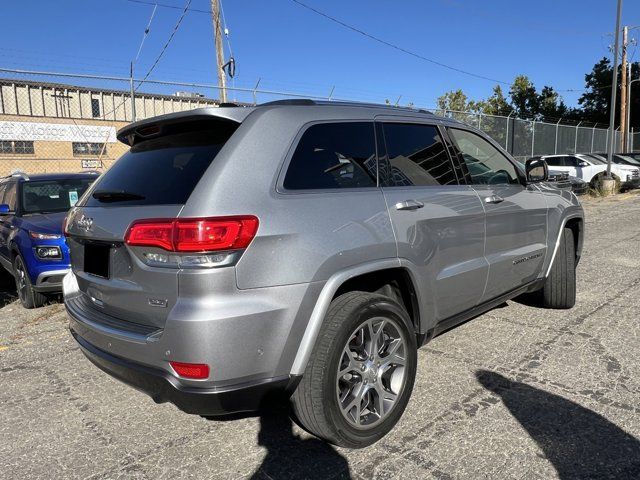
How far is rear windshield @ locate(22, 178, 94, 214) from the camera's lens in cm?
642

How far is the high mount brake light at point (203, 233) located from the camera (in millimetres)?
2238

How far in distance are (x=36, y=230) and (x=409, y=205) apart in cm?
437

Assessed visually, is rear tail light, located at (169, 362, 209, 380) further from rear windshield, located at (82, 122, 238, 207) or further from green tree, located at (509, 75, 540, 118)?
green tree, located at (509, 75, 540, 118)

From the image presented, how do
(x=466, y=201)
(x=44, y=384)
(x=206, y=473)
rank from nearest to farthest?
1. (x=206, y=473)
2. (x=466, y=201)
3. (x=44, y=384)

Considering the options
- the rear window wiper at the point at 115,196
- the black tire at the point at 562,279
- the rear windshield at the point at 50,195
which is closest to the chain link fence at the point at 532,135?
the black tire at the point at 562,279

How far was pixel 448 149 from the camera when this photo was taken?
3.66 meters

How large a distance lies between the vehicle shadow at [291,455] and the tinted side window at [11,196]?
4973 millimetres

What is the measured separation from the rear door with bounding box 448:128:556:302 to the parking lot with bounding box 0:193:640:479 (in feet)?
1.89

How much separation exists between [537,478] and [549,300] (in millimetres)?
2737

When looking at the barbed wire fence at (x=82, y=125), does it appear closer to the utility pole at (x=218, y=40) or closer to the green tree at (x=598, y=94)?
the utility pole at (x=218, y=40)

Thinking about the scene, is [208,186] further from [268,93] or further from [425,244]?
[268,93]

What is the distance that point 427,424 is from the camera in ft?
9.78

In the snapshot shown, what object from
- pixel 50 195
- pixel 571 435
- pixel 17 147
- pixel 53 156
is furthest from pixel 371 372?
pixel 53 156

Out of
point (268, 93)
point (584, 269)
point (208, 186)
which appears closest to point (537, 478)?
point (208, 186)
